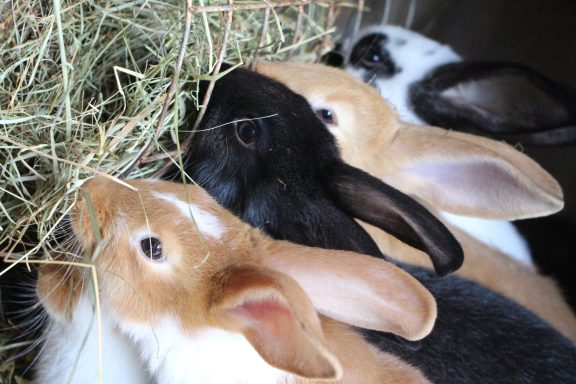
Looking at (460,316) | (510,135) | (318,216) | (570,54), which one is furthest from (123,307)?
(570,54)

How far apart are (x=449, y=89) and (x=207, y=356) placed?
5.85 feet

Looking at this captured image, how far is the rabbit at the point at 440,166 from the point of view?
8.34 feet

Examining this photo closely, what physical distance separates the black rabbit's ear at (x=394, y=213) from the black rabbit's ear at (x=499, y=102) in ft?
3.59

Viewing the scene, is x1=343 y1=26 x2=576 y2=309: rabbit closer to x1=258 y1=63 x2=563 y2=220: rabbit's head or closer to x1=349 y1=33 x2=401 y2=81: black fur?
x1=349 y1=33 x2=401 y2=81: black fur

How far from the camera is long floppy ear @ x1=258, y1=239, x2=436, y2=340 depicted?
6.09 feet

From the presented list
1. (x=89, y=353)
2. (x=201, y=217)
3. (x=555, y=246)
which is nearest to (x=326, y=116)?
(x=201, y=217)

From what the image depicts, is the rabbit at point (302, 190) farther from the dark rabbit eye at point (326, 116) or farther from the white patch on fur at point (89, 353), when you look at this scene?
the white patch on fur at point (89, 353)

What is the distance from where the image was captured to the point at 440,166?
2771 millimetres

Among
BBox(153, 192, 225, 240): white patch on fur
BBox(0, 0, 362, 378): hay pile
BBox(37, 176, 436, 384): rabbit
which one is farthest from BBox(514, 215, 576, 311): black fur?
Answer: BBox(153, 192, 225, 240): white patch on fur

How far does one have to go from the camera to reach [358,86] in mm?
2652

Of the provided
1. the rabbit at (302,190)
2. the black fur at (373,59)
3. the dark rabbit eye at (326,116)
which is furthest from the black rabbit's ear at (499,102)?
the rabbit at (302,190)

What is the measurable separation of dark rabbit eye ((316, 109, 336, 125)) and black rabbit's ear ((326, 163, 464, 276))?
0.29m

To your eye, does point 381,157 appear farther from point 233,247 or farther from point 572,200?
point 572,200

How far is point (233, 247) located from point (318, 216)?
36cm
